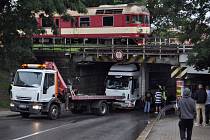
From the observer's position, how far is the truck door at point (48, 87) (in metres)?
27.1

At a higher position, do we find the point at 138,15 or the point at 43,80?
the point at 138,15

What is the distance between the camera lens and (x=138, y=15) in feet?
151

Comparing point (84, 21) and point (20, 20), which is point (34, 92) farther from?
point (84, 21)

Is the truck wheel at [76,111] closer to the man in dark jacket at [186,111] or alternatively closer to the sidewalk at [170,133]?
the sidewalk at [170,133]

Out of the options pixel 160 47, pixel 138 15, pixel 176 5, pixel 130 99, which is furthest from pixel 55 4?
pixel 138 15

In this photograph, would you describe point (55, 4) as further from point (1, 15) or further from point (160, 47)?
point (160, 47)

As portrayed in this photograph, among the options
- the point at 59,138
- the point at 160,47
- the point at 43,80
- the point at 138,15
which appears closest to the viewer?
the point at 59,138

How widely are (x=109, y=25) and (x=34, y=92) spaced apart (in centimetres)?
2095

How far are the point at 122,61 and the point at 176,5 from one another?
19.5 m

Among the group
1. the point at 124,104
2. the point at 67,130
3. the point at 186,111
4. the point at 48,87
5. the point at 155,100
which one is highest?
the point at 48,87

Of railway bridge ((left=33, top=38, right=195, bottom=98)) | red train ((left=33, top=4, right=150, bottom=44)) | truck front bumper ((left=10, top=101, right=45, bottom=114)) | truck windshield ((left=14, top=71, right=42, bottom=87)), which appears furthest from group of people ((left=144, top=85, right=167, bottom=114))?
red train ((left=33, top=4, right=150, bottom=44))

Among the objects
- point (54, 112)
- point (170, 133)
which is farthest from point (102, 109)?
point (170, 133)

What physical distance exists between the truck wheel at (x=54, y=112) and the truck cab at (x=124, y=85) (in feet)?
27.5

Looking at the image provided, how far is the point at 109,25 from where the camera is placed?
4678 cm
